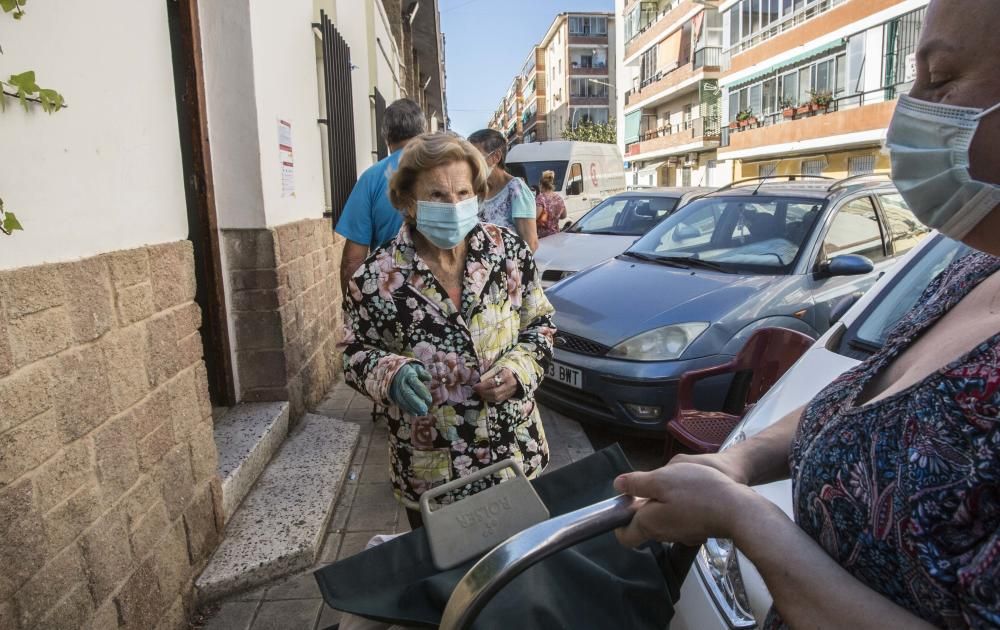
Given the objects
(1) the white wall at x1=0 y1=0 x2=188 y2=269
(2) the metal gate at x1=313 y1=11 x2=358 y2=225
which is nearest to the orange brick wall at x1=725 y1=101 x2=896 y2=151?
(2) the metal gate at x1=313 y1=11 x2=358 y2=225

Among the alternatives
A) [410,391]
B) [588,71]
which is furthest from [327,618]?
[588,71]

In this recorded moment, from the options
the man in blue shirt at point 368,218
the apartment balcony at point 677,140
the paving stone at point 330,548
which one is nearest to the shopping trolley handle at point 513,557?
the paving stone at point 330,548

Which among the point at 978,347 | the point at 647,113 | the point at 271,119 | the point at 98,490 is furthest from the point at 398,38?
the point at 647,113

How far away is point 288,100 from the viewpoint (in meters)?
4.57

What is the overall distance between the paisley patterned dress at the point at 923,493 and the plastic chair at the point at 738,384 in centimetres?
255

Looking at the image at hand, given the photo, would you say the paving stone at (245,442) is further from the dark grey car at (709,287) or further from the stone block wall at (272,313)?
the dark grey car at (709,287)

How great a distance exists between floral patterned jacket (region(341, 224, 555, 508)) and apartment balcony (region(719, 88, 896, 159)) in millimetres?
20113

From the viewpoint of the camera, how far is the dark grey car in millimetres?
4367

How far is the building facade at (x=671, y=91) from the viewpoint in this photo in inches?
1437

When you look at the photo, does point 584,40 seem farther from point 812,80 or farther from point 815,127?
point 815,127

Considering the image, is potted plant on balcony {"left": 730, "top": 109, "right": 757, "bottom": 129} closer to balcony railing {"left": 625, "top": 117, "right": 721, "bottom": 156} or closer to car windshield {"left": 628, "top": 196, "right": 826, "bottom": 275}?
balcony railing {"left": 625, "top": 117, "right": 721, "bottom": 156}

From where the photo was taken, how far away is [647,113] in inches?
1825

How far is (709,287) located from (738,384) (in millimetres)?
811

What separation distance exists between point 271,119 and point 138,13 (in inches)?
61.9
